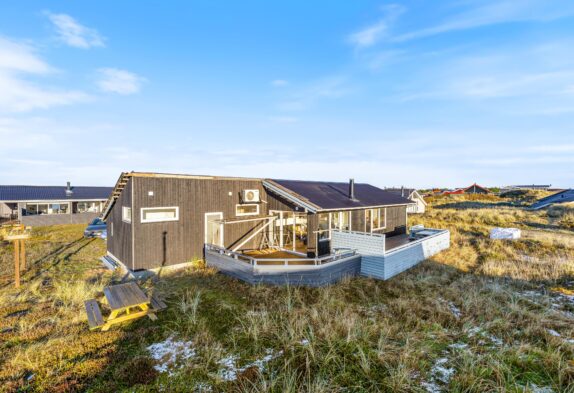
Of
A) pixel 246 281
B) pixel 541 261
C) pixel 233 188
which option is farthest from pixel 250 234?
A: pixel 541 261

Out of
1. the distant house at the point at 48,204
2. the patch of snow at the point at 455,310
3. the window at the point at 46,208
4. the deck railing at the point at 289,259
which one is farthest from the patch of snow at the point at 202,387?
the window at the point at 46,208

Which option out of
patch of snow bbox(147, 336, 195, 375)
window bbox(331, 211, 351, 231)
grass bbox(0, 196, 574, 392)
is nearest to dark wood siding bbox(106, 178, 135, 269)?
grass bbox(0, 196, 574, 392)

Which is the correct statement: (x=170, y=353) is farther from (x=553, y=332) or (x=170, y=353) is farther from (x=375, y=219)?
(x=375, y=219)

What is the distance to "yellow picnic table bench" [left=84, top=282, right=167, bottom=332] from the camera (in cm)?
674

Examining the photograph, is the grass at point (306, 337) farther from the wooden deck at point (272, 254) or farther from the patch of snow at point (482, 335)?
the wooden deck at point (272, 254)

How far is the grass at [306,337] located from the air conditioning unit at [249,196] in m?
4.16

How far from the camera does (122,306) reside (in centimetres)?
668

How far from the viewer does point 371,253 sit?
11.9 m

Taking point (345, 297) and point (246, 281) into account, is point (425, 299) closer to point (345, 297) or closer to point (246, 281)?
point (345, 297)

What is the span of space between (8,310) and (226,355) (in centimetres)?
769

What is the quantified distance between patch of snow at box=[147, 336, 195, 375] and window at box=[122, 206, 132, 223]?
6937 millimetres

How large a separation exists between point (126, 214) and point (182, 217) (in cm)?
255

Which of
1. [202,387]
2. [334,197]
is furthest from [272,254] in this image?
[202,387]

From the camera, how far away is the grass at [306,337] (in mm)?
4977
